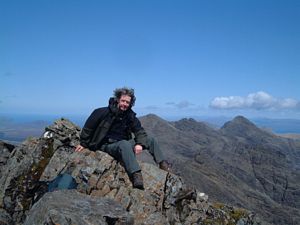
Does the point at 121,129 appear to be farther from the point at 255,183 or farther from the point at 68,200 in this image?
the point at 255,183

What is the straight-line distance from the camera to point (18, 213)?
17.2 metres

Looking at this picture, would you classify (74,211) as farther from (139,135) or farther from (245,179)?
(245,179)

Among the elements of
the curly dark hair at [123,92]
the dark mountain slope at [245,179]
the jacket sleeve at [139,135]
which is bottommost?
the dark mountain slope at [245,179]

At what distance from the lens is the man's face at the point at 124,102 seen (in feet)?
57.0

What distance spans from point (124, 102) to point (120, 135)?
6.50 ft

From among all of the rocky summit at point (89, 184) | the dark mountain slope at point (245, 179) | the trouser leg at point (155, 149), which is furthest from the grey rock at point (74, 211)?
the dark mountain slope at point (245, 179)

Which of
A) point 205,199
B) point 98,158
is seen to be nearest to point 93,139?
point 98,158

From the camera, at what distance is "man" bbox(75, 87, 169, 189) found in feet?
56.7

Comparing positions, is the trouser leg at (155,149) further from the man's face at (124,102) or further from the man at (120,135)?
the man's face at (124,102)

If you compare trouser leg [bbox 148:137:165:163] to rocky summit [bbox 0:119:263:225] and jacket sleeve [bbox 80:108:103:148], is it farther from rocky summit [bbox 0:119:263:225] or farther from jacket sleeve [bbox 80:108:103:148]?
jacket sleeve [bbox 80:108:103:148]

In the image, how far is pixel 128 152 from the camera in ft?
56.4

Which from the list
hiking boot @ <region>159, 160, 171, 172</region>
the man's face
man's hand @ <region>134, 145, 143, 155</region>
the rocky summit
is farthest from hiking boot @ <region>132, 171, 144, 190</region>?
the man's face

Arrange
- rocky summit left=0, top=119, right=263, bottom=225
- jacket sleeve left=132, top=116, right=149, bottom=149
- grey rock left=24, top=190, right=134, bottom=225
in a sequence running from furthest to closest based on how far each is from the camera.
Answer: jacket sleeve left=132, top=116, right=149, bottom=149
rocky summit left=0, top=119, right=263, bottom=225
grey rock left=24, top=190, right=134, bottom=225

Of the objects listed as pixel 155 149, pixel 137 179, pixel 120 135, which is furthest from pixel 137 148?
pixel 137 179
